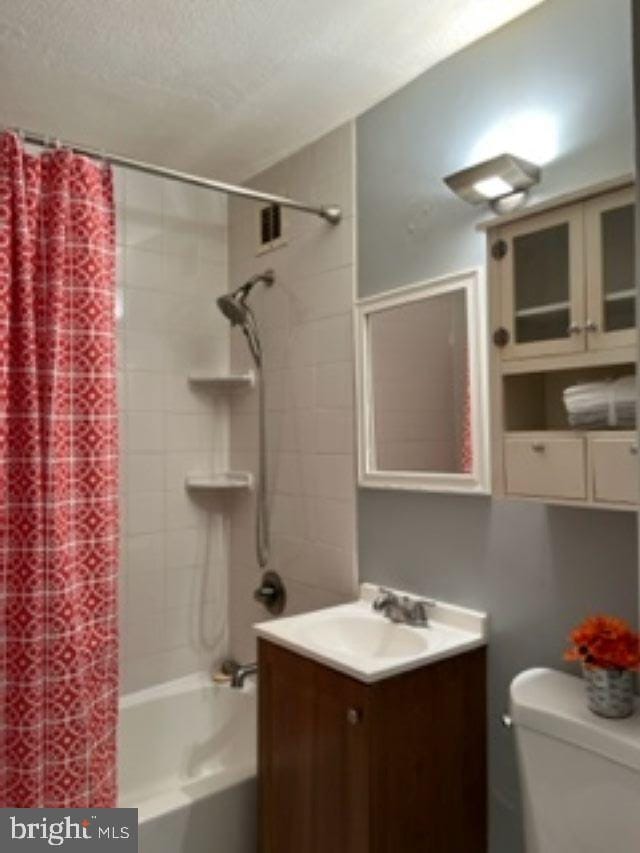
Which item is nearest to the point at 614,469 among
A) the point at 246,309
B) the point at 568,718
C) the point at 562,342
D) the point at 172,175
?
the point at 562,342

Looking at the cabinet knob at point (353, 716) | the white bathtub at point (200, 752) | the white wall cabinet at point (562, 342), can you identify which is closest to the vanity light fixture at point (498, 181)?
the white wall cabinet at point (562, 342)

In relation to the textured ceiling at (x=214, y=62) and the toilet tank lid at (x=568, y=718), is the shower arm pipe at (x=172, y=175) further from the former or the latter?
the toilet tank lid at (x=568, y=718)

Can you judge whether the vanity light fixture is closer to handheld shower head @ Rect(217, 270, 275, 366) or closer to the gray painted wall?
the gray painted wall

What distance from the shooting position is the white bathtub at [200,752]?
5.65 ft

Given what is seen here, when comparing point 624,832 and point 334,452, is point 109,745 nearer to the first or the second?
point 334,452

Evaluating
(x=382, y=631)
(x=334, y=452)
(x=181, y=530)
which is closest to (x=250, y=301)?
(x=334, y=452)

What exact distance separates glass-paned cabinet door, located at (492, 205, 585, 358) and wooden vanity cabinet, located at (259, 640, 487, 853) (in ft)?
2.69

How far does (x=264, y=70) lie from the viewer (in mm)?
1727

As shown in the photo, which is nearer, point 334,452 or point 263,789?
point 263,789

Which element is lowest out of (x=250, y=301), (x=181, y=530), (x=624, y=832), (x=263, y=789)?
(x=263, y=789)

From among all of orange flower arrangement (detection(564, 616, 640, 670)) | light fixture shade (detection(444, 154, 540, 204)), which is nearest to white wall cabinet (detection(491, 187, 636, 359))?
light fixture shade (detection(444, 154, 540, 204))

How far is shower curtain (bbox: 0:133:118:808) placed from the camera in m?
1.45

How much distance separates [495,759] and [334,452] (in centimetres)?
100

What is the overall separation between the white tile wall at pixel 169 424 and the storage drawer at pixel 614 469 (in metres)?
1.68
